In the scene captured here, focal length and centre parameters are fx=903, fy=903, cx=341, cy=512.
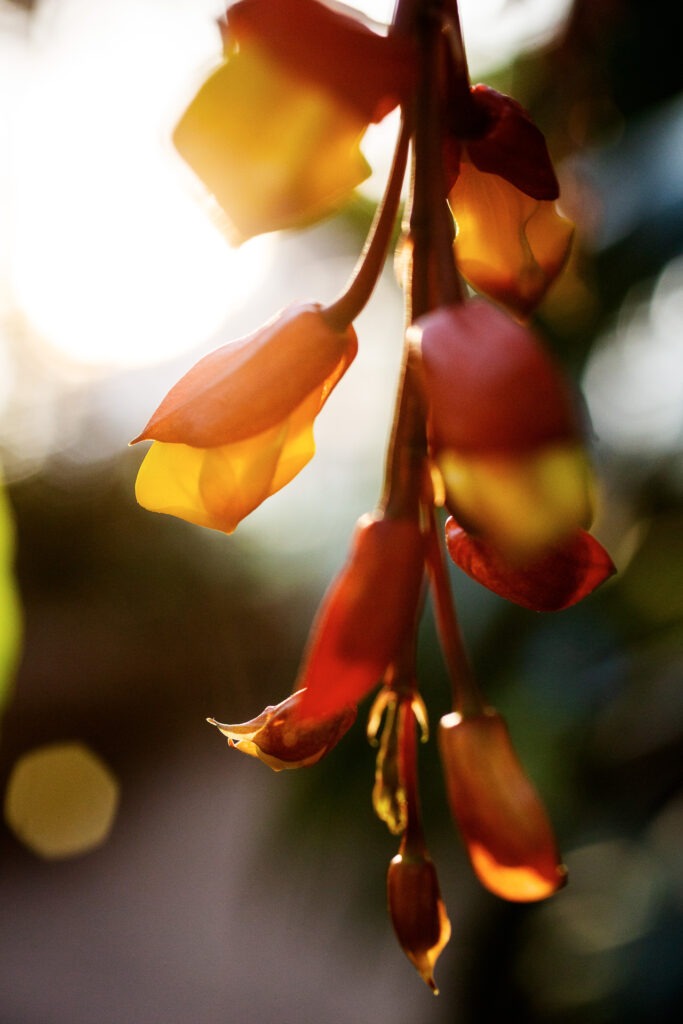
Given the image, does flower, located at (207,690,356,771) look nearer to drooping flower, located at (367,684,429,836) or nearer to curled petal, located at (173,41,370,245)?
drooping flower, located at (367,684,429,836)

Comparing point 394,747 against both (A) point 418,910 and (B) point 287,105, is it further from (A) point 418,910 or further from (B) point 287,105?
(B) point 287,105

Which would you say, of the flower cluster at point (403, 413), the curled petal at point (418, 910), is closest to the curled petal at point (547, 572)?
the flower cluster at point (403, 413)

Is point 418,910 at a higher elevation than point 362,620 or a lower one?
lower

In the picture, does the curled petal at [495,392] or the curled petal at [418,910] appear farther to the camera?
the curled petal at [418,910]

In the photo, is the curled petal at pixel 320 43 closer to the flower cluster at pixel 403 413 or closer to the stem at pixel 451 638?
the flower cluster at pixel 403 413

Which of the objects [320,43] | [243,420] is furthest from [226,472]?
[320,43]

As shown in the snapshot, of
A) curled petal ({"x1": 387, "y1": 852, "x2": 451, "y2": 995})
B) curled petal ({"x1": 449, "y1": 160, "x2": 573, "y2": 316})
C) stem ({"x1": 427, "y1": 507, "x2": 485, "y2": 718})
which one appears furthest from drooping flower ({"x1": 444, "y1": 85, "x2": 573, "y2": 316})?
curled petal ({"x1": 387, "y1": 852, "x2": 451, "y2": 995})

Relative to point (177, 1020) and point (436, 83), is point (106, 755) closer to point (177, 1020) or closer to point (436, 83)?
point (177, 1020)
